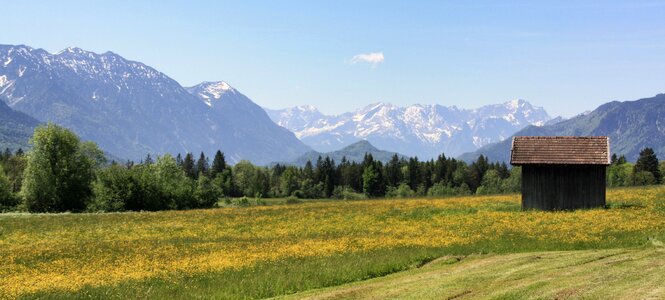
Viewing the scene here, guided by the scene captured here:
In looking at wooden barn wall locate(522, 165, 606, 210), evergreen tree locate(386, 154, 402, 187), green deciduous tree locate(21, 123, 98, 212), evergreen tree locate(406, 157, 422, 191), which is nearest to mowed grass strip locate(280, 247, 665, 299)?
wooden barn wall locate(522, 165, 606, 210)

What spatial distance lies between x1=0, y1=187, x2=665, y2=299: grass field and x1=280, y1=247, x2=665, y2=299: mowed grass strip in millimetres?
118

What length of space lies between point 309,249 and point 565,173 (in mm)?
26353

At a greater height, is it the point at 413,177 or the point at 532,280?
the point at 413,177

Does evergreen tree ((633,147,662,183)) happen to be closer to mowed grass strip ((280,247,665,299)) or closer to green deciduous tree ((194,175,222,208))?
green deciduous tree ((194,175,222,208))

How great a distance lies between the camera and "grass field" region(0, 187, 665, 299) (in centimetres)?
1955

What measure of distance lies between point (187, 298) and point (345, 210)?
3765cm

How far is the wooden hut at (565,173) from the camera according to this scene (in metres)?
45.4

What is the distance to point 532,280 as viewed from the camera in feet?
50.4

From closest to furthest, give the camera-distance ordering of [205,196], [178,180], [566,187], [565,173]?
[566,187], [565,173], [205,196], [178,180]

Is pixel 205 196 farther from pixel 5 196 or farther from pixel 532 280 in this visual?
pixel 532 280

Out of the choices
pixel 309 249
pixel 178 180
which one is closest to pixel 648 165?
pixel 178 180

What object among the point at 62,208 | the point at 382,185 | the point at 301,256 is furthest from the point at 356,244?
the point at 382,185

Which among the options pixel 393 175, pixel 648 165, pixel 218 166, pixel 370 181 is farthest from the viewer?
pixel 218 166

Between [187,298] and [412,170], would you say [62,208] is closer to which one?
[187,298]
